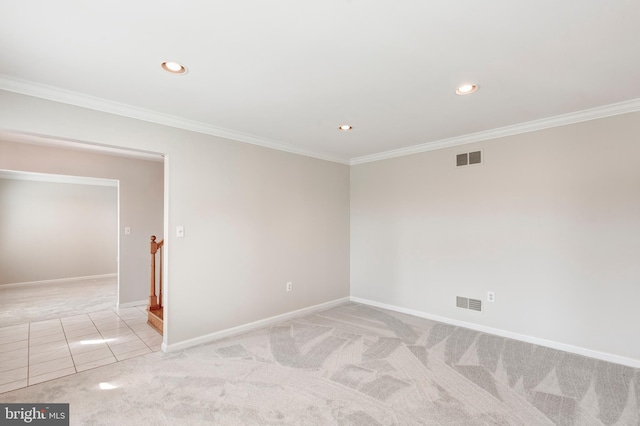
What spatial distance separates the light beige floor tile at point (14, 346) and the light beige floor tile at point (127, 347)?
0.97 m

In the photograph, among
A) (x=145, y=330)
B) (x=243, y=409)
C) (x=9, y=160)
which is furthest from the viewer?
(x=9, y=160)

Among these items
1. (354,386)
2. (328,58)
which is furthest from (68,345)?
(328,58)

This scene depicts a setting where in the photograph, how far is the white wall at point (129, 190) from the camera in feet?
14.6

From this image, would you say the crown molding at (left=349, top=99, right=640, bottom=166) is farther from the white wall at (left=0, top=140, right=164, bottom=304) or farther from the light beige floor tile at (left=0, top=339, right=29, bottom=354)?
the light beige floor tile at (left=0, top=339, right=29, bottom=354)

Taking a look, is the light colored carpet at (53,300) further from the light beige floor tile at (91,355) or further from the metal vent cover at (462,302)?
the metal vent cover at (462,302)

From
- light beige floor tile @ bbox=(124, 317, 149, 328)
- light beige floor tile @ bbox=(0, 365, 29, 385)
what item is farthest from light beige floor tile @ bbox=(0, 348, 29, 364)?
light beige floor tile @ bbox=(124, 317, 149, 328)

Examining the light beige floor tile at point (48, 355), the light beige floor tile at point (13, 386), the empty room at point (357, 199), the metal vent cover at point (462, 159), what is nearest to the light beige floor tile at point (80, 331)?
the empty room at point (357, 199)

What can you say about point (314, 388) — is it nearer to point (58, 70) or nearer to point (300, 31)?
point (300, 31)

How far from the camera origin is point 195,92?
258 centimetres

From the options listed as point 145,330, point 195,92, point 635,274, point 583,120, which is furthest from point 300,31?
point 145,330

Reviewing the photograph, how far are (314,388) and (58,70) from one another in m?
3.09

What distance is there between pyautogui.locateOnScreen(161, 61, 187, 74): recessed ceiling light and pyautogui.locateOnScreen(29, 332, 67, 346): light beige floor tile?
3.36m

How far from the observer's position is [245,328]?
377 cm

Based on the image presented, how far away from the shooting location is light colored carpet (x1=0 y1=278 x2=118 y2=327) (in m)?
4.45
